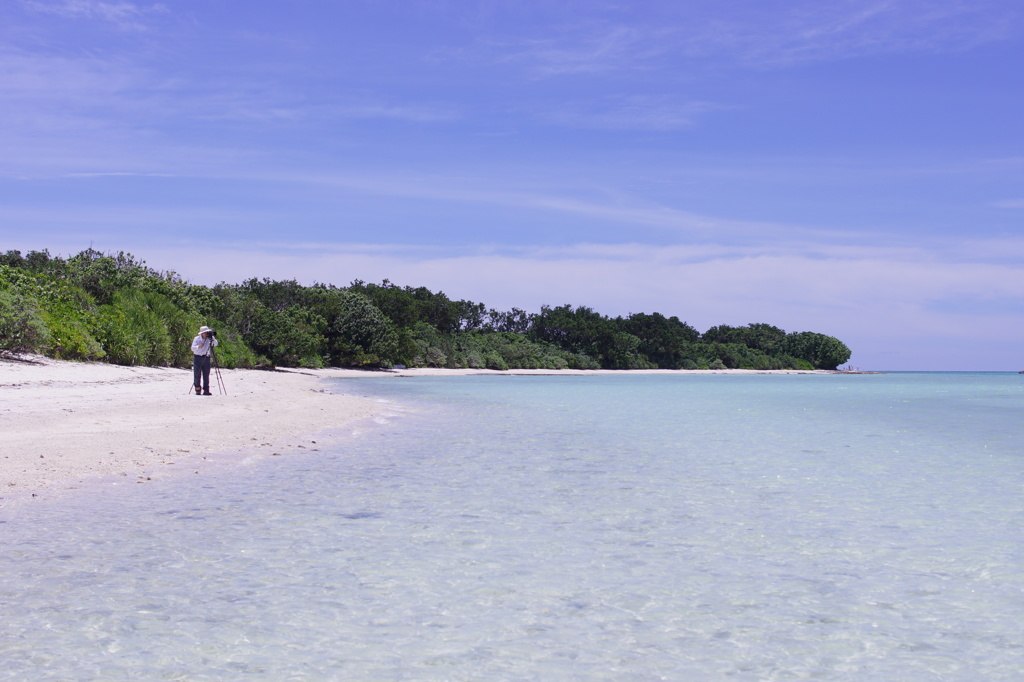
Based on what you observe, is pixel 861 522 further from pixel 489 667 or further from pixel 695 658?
pixel 489 667

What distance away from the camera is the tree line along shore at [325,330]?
Result: 3131 centimetres

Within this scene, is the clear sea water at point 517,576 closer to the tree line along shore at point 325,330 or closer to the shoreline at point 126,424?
the shoreline at point 126,424

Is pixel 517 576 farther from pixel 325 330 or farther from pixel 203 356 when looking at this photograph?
pixel 325 330

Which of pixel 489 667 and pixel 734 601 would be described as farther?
pixel 734 601

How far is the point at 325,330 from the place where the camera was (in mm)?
62625

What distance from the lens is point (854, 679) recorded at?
434 cm

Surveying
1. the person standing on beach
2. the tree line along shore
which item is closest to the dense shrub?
the tree line along shore

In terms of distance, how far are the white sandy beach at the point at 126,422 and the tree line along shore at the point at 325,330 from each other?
4.73 meters

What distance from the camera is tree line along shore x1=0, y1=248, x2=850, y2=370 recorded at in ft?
103

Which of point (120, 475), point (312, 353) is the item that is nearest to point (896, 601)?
point (120, 475)

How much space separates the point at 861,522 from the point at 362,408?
55.6 feet

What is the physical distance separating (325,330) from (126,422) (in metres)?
48.3

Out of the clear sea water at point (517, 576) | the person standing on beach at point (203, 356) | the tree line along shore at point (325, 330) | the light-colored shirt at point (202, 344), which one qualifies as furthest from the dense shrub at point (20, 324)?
the clear sea water at point (517, 576)

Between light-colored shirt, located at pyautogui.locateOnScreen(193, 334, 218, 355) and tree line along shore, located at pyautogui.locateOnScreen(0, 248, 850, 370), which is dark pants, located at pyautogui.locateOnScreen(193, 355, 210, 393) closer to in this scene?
light-colored shirt, located at pyautogui.locateOnScreen(193, 334, 218, 355)
